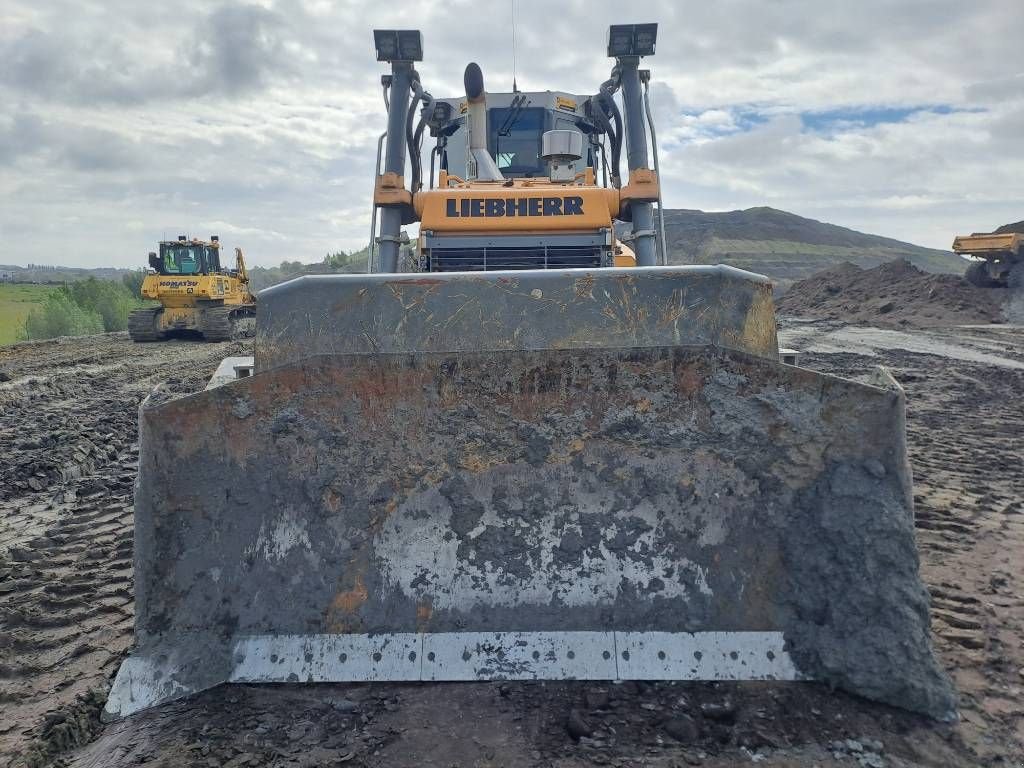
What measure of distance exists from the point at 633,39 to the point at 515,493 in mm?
4184

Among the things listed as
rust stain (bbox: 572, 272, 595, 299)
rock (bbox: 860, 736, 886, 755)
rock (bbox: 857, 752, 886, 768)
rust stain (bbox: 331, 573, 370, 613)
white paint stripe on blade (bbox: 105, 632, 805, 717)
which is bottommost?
rock (bbox: 857, 752, 886, 768)

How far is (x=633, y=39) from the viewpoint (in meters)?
5.38

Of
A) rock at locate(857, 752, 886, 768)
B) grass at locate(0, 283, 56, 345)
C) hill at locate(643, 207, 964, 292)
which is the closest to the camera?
rock at locate(857, 752, 886, 768)

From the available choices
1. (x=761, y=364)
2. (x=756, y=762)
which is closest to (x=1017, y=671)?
(x=756, y=762)

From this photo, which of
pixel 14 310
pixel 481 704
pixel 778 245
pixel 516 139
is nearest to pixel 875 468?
pixel 481 704

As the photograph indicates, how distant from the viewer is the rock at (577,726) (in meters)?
2.12

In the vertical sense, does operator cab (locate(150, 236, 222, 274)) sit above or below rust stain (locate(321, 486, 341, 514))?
above

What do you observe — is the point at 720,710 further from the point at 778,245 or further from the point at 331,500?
the point at 778,245

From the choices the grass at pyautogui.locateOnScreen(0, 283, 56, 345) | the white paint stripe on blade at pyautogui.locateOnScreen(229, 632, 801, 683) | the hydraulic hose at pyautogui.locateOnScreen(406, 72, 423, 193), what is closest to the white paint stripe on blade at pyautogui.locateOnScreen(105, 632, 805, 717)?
the white paint stripe on blade at pyautogui.locateOnScreen(229, 632, 801, 683)

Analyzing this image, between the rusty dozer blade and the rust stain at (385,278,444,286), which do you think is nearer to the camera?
the rusty dozer blade

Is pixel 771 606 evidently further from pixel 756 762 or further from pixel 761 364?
pixel 761 364

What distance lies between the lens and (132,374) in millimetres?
11609

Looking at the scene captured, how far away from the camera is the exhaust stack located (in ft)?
18.8

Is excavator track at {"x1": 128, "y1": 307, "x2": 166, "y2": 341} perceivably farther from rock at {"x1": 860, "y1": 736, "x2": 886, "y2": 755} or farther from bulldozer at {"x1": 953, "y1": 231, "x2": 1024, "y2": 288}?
bulldozer at {"x1": 953, "y1": 231, "x2": 1024, "y2": 288}
